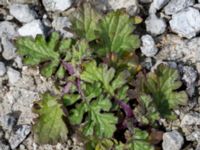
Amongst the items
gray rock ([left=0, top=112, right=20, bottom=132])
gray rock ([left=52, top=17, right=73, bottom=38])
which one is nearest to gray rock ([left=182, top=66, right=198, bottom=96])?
gray rock ([left=52, top=17, right=73, bottom=38])

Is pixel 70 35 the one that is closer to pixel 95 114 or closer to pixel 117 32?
pixel 117 32

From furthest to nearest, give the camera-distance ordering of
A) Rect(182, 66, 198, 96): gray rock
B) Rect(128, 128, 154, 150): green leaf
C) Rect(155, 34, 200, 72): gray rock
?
1. Rect(155, 34, 200, 72): gray rock
2. Rect(182, 66, 198, 96): gray rock
3. Rect(128, 128, 154, 150): green leaf

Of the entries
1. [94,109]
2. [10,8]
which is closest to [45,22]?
[10,8]

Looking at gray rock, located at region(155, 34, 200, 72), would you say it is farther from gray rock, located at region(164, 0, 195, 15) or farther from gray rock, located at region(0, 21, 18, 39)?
gray rock, located at region(0, 21, 18, 39)


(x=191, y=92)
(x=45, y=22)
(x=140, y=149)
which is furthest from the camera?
(x=45, y=22)

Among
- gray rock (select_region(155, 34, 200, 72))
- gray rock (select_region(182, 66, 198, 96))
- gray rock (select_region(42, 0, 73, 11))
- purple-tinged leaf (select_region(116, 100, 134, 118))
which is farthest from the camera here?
gray rock (select_region(42, 0, 73, 11))

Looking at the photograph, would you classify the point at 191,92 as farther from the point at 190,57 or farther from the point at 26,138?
the point at 26,138

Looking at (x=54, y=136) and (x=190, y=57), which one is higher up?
(x=190, y=57)
